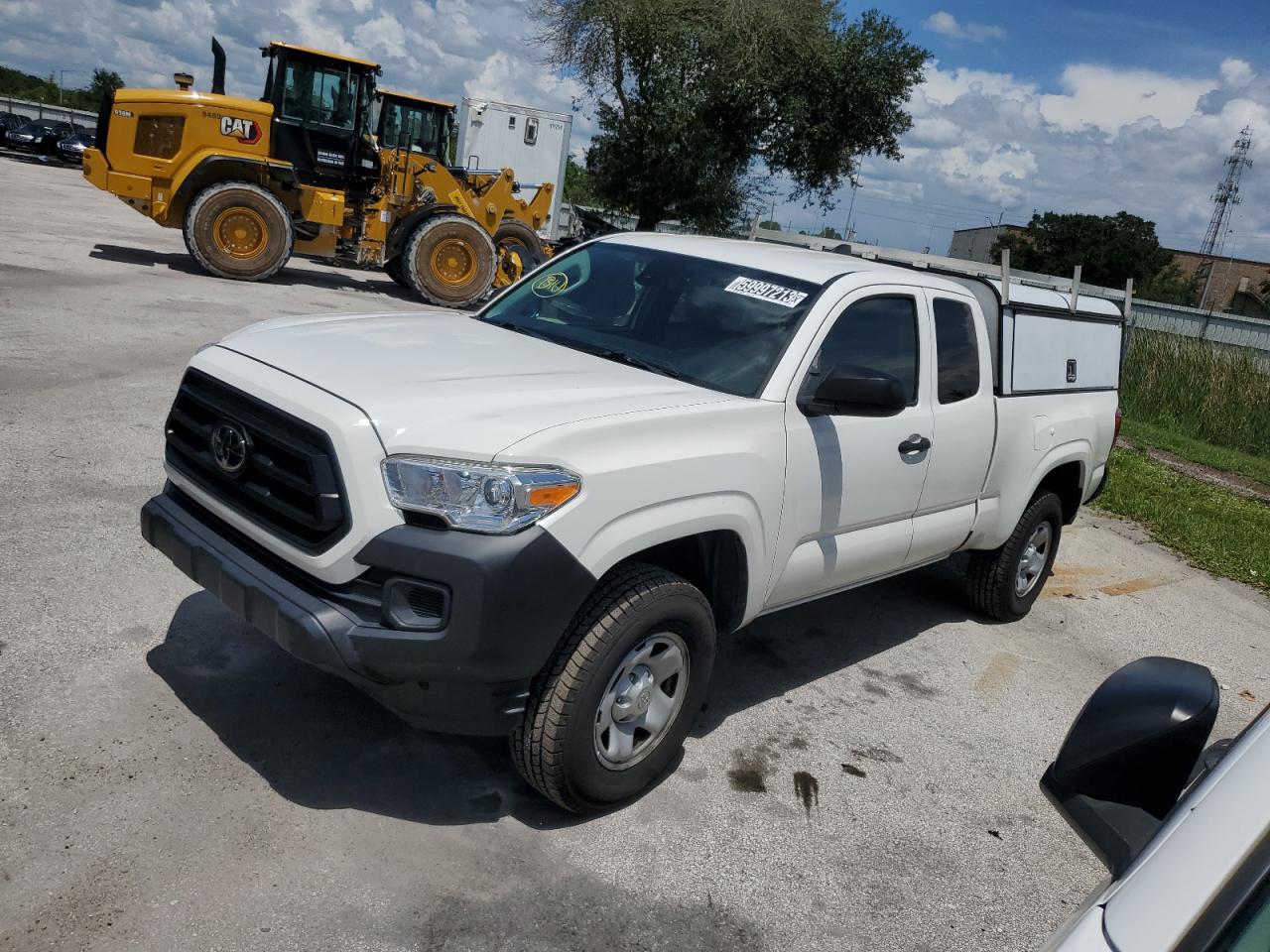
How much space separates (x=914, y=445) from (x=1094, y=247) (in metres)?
63.4

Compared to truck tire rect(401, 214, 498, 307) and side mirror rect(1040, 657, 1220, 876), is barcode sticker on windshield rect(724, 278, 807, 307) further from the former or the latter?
truck tire rect(401, 214, 498, 307)

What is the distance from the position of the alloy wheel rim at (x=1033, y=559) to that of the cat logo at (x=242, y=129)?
498 inches

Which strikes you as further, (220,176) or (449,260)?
(449,260)

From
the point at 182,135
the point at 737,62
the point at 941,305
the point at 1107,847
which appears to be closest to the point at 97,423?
the point at 941,305

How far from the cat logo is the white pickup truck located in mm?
11310

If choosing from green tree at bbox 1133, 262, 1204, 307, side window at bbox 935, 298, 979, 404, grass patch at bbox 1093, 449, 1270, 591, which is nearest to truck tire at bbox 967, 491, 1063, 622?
side window at bbox 935, 298, 979, 404

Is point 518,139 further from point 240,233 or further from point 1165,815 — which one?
point 1165,815

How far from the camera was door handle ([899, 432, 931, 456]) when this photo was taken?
→ 455 cm

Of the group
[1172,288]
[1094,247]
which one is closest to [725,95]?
[1094,247]

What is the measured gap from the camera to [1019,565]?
6.04m

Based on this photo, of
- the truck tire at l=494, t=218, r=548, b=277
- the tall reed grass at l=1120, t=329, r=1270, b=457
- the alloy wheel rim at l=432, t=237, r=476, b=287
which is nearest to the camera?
the alloy wheel rim at l=432, t=237, r=476, b=287

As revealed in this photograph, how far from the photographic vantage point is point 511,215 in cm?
1780

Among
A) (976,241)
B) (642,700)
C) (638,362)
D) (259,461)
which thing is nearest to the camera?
(259,461)

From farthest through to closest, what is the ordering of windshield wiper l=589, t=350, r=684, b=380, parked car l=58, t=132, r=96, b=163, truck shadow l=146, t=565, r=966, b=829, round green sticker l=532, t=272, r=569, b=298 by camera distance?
parked car l=58, t=132, r=96, b=163, round green sticker l=532, t=272, r=569, b=298, windshield wiper l=589, t=350, r=684, b=380, truck shadow l=146, t=565, r=966, b=829
